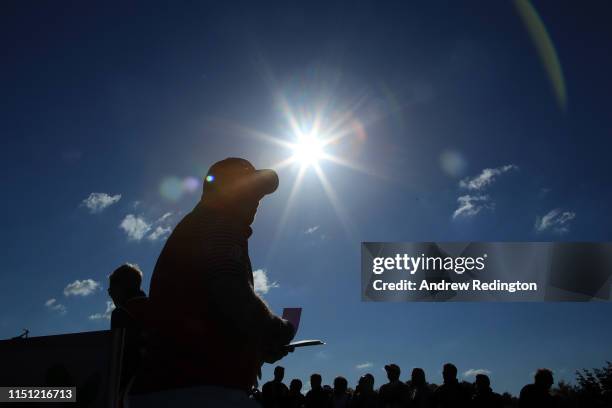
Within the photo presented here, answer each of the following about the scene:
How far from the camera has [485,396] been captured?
27.2 ft

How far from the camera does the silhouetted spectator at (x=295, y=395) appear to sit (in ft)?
33.7

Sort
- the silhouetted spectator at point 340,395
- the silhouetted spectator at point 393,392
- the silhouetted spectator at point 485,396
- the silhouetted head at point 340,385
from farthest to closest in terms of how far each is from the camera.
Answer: the silhouetted head at point 340,385
the silhouetted spectator at point 340,395
the silhouetted spectator at point 393,392
the silhouetted spectator at point 485,396

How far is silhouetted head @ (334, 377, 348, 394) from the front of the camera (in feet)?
33.6

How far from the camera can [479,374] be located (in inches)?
334

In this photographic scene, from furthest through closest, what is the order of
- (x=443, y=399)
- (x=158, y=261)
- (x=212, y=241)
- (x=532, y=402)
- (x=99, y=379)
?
(x=443, y=399) → (x=532, y=402) → (x=158, y=261) → (x=212, y=241) → (x=99, y=379)

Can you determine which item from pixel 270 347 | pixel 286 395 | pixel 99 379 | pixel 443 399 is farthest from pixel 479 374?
pixel 99 379

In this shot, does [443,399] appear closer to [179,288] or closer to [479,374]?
[479,374]

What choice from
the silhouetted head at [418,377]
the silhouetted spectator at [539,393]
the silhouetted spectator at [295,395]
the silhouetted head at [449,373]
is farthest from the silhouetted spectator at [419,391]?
the silhouetted spectator at [295,395]

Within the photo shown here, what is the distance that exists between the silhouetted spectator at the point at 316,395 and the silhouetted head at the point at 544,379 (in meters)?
3.92

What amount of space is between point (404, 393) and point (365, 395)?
0.87 meters

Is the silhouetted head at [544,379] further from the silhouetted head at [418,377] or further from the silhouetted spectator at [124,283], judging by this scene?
the silhouetted spectator at [124,283]

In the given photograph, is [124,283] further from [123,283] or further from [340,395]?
[340,395]

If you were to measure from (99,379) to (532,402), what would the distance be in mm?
7607

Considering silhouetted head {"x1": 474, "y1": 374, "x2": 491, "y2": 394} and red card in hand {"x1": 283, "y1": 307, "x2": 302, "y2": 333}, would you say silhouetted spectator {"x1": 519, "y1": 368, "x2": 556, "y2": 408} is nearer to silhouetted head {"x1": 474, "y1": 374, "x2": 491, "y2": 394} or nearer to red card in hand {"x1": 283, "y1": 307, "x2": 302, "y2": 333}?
silhouetted head {"x1": 474, "y1": 374, "x2": 491, "y2": 394}
